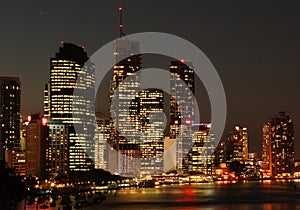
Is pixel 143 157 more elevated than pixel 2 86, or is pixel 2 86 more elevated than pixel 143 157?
pixel 2 86

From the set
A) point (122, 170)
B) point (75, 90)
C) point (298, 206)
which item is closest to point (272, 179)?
point (122, 170)

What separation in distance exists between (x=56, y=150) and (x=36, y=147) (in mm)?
4452

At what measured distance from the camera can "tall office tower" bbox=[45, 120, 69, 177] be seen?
12613 cm

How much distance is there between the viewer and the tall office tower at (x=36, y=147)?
124 metres

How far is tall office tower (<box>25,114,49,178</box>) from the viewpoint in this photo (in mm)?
123625

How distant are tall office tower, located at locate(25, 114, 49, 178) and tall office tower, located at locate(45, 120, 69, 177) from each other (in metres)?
1.06

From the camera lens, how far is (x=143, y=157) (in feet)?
559

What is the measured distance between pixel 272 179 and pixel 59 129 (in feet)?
270

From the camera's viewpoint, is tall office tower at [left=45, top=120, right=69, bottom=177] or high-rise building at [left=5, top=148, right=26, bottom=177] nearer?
high-rise building at [left=5, top=148, right=26, bottom=177]

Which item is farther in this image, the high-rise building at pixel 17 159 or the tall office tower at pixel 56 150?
the tall office tower at pixel 56 150

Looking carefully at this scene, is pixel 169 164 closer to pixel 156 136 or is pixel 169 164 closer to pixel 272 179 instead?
pixel 156 136

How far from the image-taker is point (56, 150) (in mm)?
128750

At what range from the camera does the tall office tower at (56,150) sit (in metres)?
126

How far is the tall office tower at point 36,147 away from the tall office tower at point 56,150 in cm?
106
